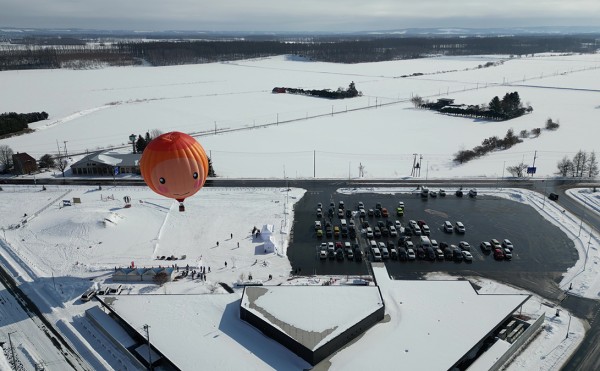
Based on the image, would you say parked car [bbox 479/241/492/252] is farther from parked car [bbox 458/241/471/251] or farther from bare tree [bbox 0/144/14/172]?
bare tree [bbox 0/144/14/172]

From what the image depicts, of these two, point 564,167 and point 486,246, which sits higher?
point 564,167

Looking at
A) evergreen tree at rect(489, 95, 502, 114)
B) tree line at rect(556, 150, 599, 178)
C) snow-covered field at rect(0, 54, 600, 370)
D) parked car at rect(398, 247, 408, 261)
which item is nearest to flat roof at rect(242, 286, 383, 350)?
snow-covered field at rect(0, 54, 600, 370)

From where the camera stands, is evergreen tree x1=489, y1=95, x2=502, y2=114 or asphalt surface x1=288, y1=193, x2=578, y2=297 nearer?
asphalt surface x1=288, y1=193, x2=578, y2=297

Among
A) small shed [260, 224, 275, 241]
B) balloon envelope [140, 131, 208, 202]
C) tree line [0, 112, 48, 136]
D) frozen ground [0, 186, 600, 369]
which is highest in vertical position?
balloon envelope [140, 131, 208, 202]

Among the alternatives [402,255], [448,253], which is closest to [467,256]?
[448,253]

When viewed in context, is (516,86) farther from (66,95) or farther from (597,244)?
(66,95)

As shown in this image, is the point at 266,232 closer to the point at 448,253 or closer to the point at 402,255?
the point at 402,255

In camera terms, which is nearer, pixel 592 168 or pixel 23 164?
pixel 592 168
